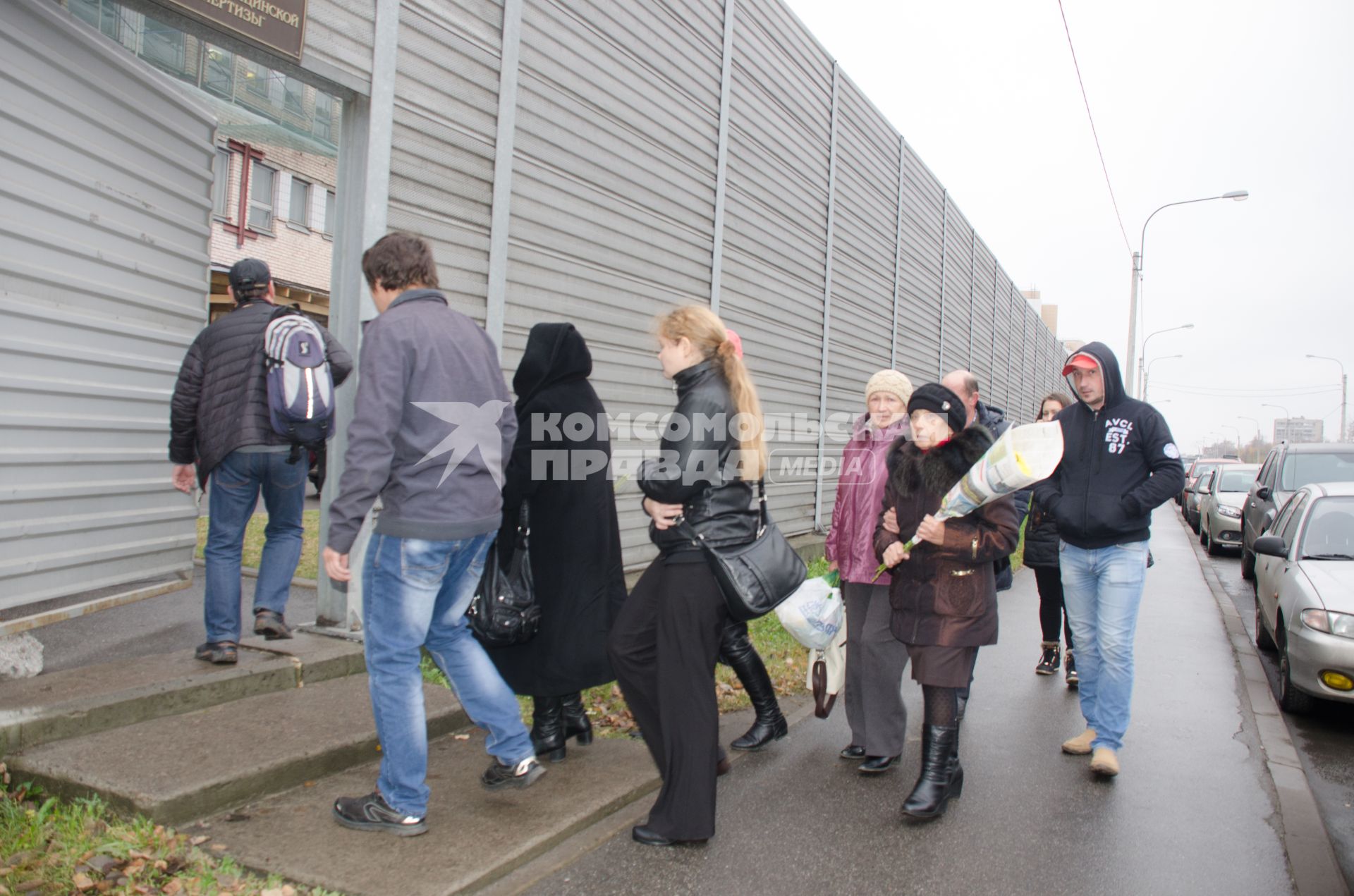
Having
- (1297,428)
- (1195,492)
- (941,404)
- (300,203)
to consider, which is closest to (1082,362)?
(941,404)

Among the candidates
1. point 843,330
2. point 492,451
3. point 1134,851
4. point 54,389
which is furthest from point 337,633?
point 843,330

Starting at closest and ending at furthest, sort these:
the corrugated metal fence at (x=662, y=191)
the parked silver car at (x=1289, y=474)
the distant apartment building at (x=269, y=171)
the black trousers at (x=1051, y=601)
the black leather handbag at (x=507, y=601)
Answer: the black leather handbag at (x=507, y=601)
the corrugated metal fence at (x=662, y=191)
the black trousers at (x=1051, y=601)
the parked silver car at (x=1289, y=474)
the distant apartment building at (x=269, y=171)

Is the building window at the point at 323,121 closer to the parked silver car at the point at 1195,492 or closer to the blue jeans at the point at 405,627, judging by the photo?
the parked silver car at the point at 1195,492

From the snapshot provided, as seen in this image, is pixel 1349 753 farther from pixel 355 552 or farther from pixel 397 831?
pixel 355 552

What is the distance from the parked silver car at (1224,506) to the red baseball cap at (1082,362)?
39.5 feet

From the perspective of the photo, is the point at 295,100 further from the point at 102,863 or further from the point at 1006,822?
the point at 1006,822

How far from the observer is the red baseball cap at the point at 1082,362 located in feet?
16.2

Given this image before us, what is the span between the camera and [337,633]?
517cm

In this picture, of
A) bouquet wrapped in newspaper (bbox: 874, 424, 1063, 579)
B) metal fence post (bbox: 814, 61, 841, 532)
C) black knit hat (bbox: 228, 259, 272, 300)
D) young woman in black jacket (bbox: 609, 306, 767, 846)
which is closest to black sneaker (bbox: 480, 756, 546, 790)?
young woman in black jacket (bbox: 609, 306, 767, 846)

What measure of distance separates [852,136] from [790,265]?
302cm

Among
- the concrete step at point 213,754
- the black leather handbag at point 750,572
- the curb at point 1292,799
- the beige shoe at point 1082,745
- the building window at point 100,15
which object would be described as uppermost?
the building window at point 100,15

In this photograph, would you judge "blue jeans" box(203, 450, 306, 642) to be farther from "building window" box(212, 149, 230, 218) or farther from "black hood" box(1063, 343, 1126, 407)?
"building window" box(212, 149, 230, 218)

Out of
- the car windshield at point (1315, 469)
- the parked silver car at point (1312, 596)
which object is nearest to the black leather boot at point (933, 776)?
the parked silver car at point (1312, 596)

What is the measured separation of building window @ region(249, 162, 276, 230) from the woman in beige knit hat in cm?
2307
